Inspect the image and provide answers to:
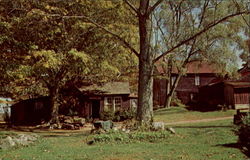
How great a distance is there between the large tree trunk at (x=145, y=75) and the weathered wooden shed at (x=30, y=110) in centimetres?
1873

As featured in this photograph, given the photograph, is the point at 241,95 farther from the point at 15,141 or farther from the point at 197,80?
the point at 15,141

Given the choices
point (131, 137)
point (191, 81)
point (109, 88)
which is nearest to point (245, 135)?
point (131, 137)

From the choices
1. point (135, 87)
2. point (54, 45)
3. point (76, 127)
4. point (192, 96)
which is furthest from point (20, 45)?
point (192, 96)

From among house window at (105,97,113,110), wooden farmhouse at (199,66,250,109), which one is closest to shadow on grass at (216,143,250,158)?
house window at (105,97,113,110)

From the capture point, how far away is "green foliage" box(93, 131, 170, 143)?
14903 millimetres

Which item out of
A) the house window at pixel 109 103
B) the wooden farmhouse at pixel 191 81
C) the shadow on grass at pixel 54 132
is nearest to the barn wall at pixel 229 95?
Result: the wooden farmhouse at pixel 191 81

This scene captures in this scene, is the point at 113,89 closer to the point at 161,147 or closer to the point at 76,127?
the point at 76,127

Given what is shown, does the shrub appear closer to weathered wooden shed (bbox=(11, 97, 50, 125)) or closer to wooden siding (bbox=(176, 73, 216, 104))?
weathered wooden shed (bbox=(11, 97, 50, 125))

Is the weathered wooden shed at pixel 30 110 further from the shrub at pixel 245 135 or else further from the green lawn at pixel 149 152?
the shrub at pixel 245 135

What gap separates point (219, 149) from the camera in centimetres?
1187

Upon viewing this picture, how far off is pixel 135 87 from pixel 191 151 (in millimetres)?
32523

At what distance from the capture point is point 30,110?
3334 centimetres

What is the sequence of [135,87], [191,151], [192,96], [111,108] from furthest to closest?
1. [192,96]
2. [135,87]
3. [111,108]
4. [191,151]

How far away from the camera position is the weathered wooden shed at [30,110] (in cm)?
3278
